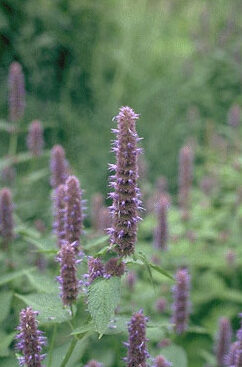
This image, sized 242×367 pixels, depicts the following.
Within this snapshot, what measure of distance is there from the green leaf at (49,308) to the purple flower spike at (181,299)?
31.9 inches

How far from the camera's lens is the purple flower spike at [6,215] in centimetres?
302

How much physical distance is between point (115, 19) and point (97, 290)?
8.19 metres

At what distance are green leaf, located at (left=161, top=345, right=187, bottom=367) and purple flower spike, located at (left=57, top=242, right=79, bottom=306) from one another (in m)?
0.89

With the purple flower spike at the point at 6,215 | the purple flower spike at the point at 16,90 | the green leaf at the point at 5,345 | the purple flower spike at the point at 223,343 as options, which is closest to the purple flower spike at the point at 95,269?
the green leaf at the point at 5,345

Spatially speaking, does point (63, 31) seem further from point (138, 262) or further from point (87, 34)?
point (138, 262)

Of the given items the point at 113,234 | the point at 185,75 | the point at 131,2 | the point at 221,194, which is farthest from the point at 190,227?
the point at 131,2

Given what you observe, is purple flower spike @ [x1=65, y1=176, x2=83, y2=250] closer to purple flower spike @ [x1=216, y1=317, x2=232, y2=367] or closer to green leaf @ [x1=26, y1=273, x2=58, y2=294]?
green leaf @ [x1=26, y1=273, x2=58, y2=294]

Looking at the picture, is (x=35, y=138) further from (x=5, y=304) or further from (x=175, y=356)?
(x=175, y=356)

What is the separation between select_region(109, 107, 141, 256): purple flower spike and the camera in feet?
6.05

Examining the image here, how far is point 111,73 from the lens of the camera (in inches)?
378

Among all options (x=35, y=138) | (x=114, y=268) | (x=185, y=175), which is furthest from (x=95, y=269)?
(x=185, y=175)

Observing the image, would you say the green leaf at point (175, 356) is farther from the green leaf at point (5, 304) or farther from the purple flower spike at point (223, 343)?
the green leaf at point (5, 304)

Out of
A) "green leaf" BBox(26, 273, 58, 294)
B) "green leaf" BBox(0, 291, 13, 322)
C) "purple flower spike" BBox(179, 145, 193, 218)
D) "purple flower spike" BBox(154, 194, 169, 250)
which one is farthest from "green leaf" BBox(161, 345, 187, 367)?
"purple flower spike" BBox(179, 145, 193, 218)

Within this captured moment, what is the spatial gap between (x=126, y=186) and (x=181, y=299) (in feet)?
3.92
